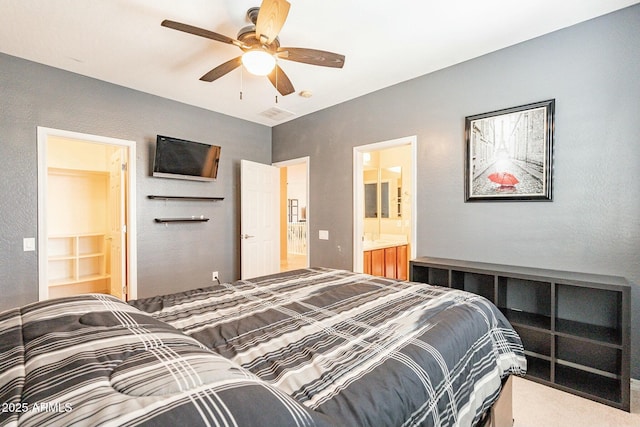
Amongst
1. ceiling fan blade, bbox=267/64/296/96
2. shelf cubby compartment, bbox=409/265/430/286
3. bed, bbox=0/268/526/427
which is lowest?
shelf cubby compartment, bbox=409/265/430/286

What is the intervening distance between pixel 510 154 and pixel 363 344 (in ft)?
7.74

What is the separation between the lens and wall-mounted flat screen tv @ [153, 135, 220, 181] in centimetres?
362

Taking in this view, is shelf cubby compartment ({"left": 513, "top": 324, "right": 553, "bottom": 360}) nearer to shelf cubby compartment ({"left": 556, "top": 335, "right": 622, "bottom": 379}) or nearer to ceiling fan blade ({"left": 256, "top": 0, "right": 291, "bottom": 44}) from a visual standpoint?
shelf cubby compartment ({"left": 556, "top": 335, "right": 622, "bottom": 379})

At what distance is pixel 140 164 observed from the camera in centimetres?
362

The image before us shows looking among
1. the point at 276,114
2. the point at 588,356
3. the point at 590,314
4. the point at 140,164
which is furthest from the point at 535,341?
the point at 140,164

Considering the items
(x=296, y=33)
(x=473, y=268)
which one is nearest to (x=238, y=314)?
(x=473, y=268)

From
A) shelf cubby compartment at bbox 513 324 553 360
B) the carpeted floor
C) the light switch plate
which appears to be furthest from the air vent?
the carpeted floor

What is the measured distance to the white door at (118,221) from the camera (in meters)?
3.54

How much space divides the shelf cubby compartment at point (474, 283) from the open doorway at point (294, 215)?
2195 millimetres

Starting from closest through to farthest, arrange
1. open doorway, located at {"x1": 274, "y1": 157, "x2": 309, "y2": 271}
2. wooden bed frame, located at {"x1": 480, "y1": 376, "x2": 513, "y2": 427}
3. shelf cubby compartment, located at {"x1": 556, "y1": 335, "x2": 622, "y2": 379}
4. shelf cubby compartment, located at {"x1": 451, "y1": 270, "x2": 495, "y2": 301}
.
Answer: wooden bed frame, located at {"x1": 480, "y1": 376, "x2": 513, "y2": 427}
shelf cubby compartment, located at {"x1": 556, "y1": 335, "x2": 622, "y2": 379}
shelf cubby compartment, located at {"x1": 451, "y1": 270, "x2": 495, "y2": 301}
open doorway, located at {"x1": 274, "y1": 157, "x2": 309, "y2": 271}

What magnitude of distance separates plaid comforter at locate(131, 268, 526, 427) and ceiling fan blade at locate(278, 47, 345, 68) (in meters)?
1.71

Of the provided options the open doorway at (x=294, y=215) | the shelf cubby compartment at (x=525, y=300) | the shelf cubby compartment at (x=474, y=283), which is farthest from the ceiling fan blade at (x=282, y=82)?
the shelf cubby compartment at (x=525, y=300)

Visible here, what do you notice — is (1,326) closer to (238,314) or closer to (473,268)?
(238,314)

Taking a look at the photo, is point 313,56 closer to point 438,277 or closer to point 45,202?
point 438,277
